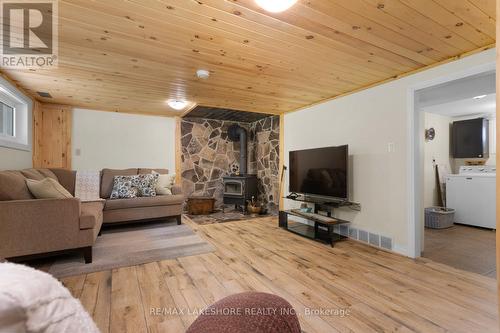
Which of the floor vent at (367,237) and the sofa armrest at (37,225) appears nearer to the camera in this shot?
the sofa armrest at (37,225)

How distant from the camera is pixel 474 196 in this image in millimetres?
3936

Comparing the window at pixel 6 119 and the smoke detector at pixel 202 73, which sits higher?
the smoke detector at pixel 202 73

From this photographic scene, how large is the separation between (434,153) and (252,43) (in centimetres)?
450

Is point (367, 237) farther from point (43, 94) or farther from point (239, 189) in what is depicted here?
point (43, 94)

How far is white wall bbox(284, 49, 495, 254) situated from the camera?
262 centimetres

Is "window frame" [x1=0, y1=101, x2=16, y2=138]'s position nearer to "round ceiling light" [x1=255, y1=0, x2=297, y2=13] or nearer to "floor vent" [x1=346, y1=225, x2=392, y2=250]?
"round ceiling light" [x1=255, y1=0, x2=297, y2=13]

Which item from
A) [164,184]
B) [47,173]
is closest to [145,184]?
[164,184]

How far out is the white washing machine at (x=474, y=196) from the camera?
3731mm

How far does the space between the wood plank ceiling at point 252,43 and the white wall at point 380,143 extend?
0.15 metres

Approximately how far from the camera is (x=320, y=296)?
1.83m

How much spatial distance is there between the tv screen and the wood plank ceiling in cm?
92

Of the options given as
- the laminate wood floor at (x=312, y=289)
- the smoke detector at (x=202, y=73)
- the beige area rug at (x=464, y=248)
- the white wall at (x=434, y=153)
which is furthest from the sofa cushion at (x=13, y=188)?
the white wall at (x=434, y=153)

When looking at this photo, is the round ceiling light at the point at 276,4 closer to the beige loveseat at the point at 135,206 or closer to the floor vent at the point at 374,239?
the floor vent at the point at 374,239

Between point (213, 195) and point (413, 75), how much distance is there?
4289 mm
